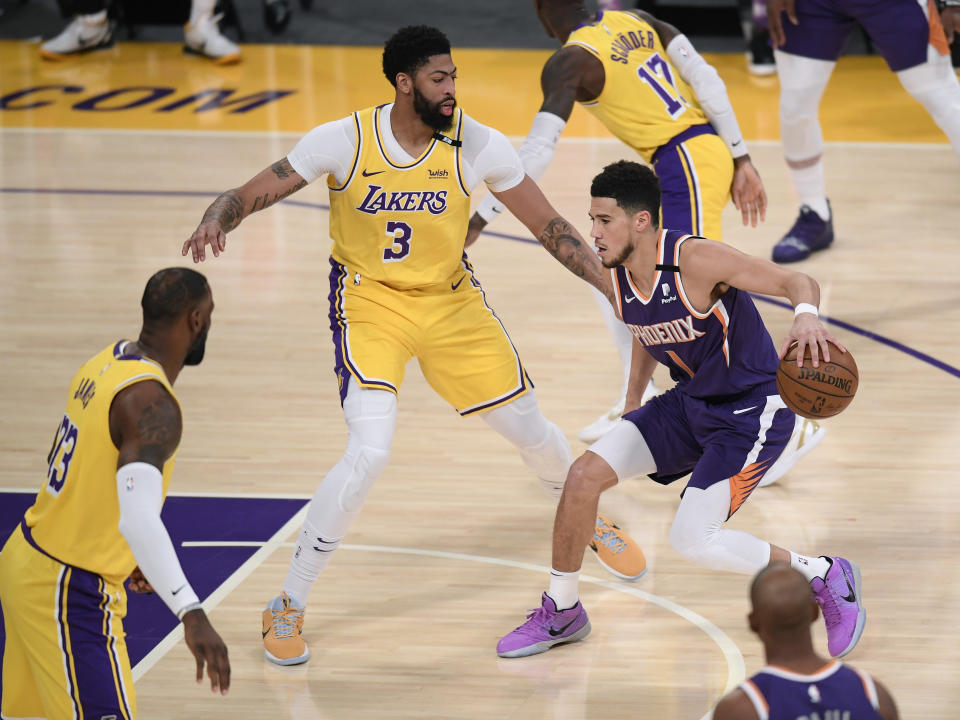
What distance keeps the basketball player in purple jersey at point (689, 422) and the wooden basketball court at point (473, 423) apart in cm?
22

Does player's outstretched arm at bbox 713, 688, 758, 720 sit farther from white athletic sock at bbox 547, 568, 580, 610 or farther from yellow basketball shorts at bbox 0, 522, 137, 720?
white athletic sock at bbox 547, 568, 580, 610

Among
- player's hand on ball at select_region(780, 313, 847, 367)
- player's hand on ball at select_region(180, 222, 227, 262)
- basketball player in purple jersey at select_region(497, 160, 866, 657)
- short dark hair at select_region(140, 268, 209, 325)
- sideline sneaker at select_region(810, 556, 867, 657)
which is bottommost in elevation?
sideline sneaker at select_region(810, 556, 867, 657)

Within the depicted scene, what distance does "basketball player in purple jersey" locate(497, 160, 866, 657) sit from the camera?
4621mm

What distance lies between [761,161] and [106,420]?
833cm

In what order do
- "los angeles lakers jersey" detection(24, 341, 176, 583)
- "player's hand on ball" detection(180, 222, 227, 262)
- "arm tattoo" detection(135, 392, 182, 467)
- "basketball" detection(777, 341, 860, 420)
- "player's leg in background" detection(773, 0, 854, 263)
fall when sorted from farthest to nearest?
"player's leg in background" detection(773, 0, 854, 263)
"player's hand on ball" detection(180, 222, 227, 262)
"basketball" detection(777, 341, 860, 420)
"los angeles lakers jersey" detection(24, 341, 176, 583)
"arm tattoo" detection(135, 392, 182, 467)

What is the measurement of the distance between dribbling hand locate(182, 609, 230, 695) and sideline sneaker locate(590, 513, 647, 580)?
2265 mm

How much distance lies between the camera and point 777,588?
2.77 meters

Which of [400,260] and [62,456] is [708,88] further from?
[62,456]

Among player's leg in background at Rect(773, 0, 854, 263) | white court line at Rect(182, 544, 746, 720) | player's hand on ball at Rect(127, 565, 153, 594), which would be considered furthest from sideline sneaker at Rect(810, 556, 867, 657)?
player's leg in background at Rect(773, 0, 854, 263)

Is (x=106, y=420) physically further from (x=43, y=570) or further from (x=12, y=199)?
(x=12, y=199)

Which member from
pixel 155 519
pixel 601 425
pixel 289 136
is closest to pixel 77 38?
pixel 289 136

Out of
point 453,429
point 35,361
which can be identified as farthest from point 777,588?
point 35,361

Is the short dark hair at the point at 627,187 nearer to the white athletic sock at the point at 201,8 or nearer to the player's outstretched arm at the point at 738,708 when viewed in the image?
the player's outstretched arm at the point at 738,708

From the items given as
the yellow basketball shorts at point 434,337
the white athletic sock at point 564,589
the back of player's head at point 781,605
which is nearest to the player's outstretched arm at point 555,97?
the yellow basketball shorts at point 434,337
